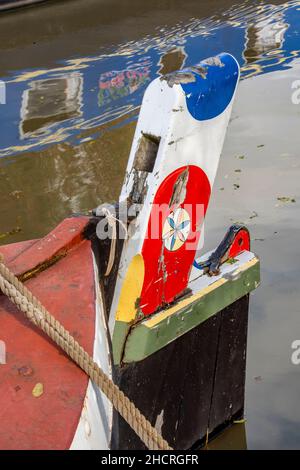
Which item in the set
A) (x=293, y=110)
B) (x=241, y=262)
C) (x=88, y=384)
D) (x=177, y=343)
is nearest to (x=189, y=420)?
(x=177, y=343)

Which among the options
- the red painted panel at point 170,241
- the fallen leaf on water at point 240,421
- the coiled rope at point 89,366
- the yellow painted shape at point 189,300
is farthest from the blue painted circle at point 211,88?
the fallen leaf on water at point 240,421

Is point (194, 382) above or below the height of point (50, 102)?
above

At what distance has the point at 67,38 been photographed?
12031mm

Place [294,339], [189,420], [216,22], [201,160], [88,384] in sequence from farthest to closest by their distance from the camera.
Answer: [216,22], [294,339], [189,420], [201,160], [88,384]

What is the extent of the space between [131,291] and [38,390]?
78 centimetres

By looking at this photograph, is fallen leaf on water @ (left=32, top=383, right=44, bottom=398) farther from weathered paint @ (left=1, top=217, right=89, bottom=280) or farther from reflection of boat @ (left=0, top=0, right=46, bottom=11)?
reflection of boat @ (left=0, top=0, right=46, bottom=11)

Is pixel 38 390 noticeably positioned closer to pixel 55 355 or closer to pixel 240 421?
pixel 55 355

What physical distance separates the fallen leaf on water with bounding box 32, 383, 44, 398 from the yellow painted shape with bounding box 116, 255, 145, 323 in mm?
712

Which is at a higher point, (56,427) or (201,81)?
(201,81)

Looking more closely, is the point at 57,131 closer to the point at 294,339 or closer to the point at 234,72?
the point at 294,339

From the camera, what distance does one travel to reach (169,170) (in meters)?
2.62

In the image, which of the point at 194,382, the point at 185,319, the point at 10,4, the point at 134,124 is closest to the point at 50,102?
the point at 134,124

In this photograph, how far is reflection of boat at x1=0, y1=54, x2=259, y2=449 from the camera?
2.04 metres
